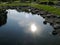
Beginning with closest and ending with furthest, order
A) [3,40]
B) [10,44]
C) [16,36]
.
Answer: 1. [10,44]
2. [3,40]
3. [16,36]

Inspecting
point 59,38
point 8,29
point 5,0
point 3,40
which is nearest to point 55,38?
point 59,38

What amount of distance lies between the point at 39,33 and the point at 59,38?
15.4 ft

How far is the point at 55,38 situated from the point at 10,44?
310 inches

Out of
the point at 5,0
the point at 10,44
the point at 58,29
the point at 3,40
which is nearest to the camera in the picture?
the point at 10,44

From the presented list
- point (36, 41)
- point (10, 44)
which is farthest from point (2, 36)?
point (36, 41)

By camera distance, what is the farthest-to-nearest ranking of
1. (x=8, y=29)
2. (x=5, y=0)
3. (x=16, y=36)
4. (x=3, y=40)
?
(x=5, y=0) → (x=8, y=29) → (x=16, y=36) → (x=3, y=40)

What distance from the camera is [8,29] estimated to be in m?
31.4

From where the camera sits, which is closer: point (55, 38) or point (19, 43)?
point (19, 43)

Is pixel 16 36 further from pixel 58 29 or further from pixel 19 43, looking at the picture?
pixel 58 29

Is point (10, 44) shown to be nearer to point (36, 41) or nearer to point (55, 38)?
point (36, 41)

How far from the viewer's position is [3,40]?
81.5 feet

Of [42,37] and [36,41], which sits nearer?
[36,41]

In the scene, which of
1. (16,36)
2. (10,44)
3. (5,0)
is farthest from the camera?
(5,0)

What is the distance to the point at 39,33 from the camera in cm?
2850
